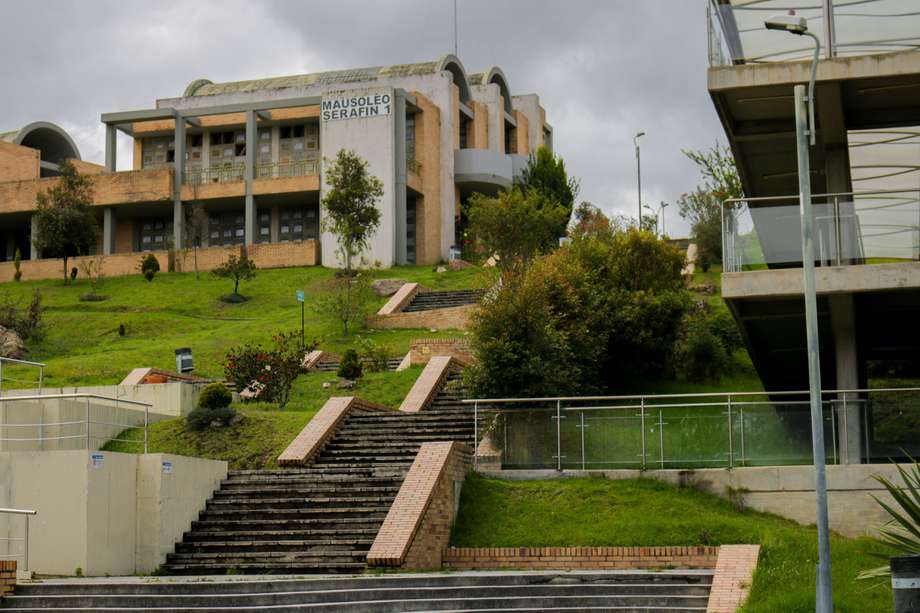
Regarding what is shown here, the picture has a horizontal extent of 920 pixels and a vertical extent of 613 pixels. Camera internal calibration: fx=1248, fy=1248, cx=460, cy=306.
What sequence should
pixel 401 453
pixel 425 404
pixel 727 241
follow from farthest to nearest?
1. pixel 425 404
2. pixel 401 453
3. pixel 727 241

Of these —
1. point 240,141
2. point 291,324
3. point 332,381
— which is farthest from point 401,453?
point 240,141

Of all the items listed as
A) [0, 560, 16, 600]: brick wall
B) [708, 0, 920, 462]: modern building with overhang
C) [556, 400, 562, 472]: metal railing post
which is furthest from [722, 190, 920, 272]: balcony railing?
[0, 560, 16, 600]: brick wall

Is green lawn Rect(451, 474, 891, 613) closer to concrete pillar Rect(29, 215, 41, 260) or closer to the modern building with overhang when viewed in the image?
the modern building with overhang

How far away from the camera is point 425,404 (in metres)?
25.5

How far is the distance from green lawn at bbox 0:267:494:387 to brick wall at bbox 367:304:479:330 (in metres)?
0.68

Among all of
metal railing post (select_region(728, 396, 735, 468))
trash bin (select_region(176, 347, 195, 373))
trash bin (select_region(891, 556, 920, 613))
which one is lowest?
trash bin (select_region(891, 556, 920, 613))

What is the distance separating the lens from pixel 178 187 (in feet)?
191

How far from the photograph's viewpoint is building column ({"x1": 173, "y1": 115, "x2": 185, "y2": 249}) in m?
57.6

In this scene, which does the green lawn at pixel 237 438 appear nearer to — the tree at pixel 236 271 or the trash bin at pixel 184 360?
the trash bin at pixel 184 360

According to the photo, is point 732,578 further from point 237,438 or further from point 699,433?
point 237,438

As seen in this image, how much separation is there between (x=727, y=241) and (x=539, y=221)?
74.4ft

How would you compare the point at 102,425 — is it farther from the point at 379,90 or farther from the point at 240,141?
the point at 240,141

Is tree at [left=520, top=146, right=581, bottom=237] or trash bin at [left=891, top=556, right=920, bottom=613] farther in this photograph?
tree at [left=520, top=146, right=581, bottom=237]

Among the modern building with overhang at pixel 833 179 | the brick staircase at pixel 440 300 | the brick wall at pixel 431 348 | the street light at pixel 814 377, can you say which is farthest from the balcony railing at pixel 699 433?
the brick staircase at pixel 440 300
